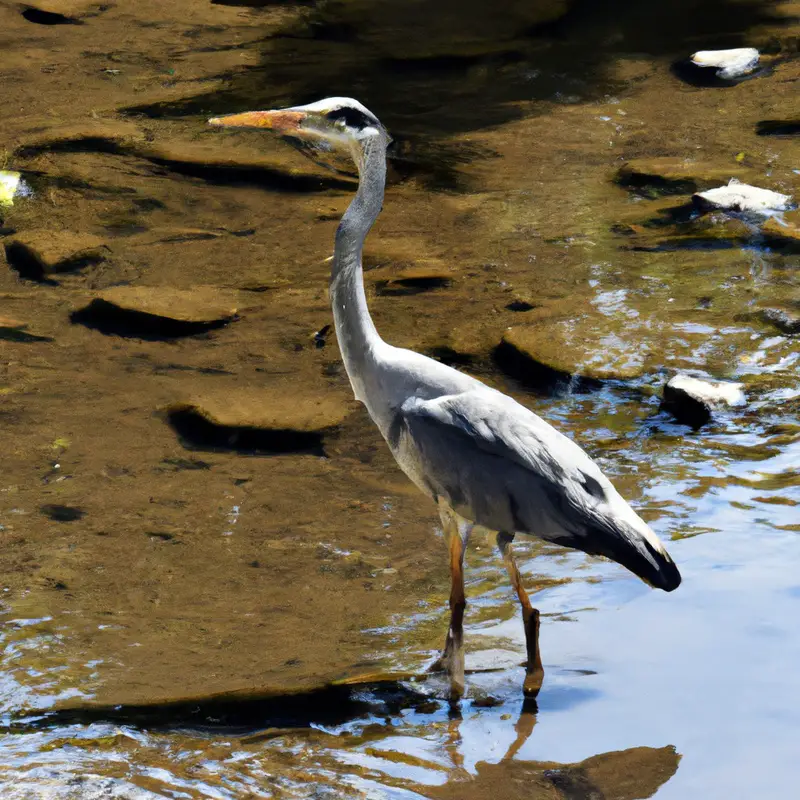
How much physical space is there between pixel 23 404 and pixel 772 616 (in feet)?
12.8

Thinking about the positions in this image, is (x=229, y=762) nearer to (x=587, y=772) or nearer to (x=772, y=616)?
(x=587, y=772)

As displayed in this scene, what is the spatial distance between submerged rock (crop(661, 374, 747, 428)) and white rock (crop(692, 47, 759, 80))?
245 inches

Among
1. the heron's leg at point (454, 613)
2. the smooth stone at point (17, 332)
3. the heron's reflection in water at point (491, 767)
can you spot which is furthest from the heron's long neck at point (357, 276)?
the smooth stone at point (17, 332)

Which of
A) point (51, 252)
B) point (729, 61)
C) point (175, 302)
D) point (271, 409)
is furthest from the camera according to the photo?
point (729, 61)

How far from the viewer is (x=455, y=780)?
355cm

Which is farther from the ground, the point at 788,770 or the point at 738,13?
the point at 738,13

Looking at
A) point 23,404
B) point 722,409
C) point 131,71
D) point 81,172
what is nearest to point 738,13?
point 131,71

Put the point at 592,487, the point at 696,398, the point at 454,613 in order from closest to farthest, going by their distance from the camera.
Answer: the point at 592,487
the point at 454,613
the point at 696,398

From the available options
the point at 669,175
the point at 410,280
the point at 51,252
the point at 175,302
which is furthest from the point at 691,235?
the point at 51,252

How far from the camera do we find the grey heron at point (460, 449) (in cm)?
396

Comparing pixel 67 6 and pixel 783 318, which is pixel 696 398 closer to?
pixel 783 318

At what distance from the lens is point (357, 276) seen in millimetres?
4438

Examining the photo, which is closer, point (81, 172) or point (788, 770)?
point (788, 770)

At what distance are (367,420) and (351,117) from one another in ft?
6.87
